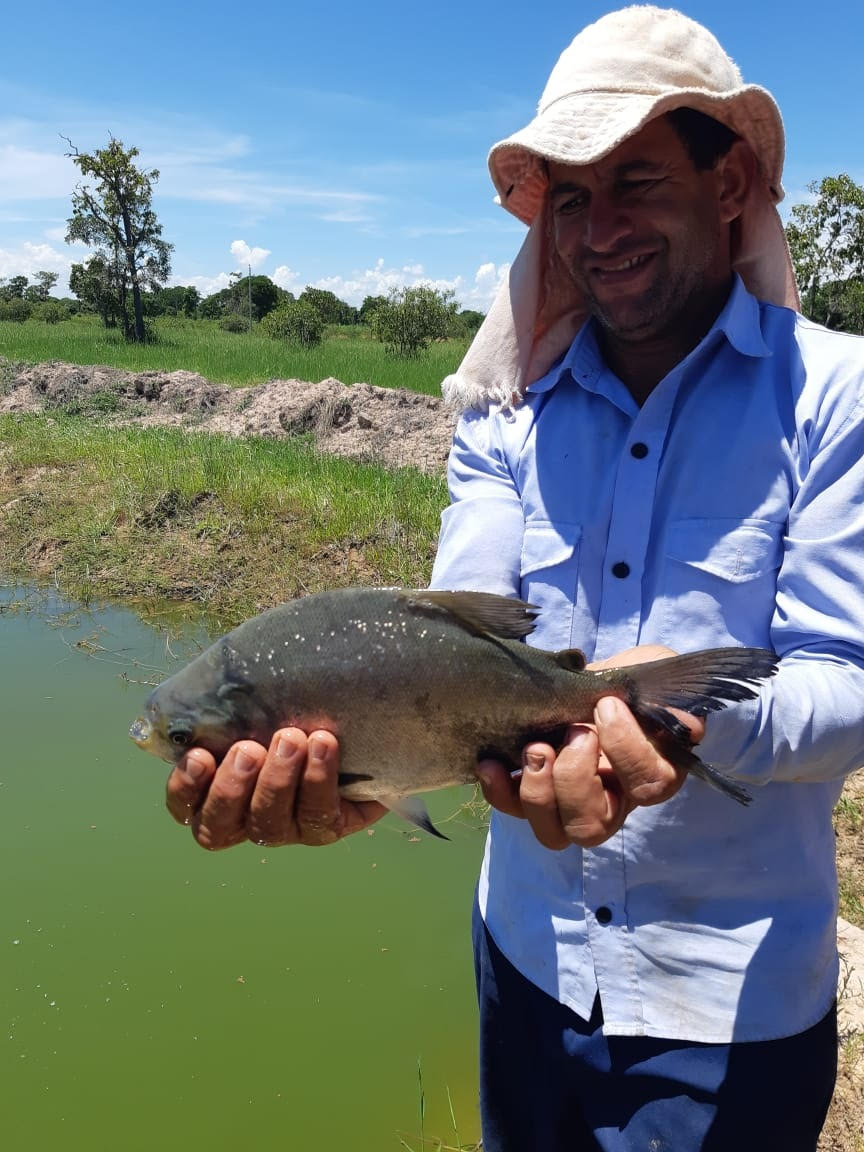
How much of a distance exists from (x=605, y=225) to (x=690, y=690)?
1.05 m

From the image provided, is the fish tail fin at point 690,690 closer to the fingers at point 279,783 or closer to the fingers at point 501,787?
the fingers at point 501,787

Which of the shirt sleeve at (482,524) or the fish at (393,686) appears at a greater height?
the shirt sleeve at (482,524)

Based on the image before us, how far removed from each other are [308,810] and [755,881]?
0.89 metres

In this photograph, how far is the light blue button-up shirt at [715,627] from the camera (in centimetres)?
167

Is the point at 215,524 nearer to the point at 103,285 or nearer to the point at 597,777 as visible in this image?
the point at 597,777

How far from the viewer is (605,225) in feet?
6.57

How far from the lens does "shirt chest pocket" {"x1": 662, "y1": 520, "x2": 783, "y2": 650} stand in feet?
5.88

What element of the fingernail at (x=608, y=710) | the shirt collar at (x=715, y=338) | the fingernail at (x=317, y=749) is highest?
the shirt collar at (x=715, y=338)

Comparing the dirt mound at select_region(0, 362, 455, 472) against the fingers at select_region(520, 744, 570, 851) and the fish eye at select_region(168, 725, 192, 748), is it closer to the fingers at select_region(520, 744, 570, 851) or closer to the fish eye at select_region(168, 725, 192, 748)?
the fish eye at select_region(168, 725, 192, 748)

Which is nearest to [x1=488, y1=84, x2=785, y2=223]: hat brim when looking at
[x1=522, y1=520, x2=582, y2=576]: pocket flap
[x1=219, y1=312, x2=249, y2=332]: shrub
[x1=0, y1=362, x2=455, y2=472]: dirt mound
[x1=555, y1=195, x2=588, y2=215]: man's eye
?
[x1=555, y1=195, x2=588, y2=215]: man's eye

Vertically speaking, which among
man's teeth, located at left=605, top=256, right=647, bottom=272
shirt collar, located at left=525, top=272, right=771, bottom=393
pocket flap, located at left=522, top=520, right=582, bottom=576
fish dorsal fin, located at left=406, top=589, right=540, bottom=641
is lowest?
fish dorsal fin, located at left=406, top=589, right=540, bottom=641

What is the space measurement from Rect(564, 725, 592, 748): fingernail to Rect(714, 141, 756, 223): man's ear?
4.00ft

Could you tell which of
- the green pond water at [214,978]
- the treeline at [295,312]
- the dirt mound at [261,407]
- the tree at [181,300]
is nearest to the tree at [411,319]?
the treeline at [295,312]

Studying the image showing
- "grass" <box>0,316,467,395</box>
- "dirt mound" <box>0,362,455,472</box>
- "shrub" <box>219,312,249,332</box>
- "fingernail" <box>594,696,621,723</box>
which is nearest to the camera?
"fingernail" <box>594,696,621,723</box>
